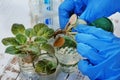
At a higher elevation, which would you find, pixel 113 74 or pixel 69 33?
pixel 69 33

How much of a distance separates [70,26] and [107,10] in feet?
0.83

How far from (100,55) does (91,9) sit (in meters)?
0.30

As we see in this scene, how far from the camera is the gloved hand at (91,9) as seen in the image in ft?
3.20

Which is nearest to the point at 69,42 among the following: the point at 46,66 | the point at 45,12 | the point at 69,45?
the point at 69,45

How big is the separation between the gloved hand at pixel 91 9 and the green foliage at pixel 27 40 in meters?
0.27

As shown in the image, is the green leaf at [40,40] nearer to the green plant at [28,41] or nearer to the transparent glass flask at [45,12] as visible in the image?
the green plant at [28,41]

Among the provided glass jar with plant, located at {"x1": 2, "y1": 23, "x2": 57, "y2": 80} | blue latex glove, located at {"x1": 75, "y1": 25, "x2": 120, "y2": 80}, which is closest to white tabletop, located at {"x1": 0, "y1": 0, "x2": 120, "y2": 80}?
glass jar with plant, located at {"x1": 2, "y1": 23, "x2": 57, "y2": 80}

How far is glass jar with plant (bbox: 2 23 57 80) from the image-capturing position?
0.69 metres

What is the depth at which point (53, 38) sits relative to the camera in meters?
0.77

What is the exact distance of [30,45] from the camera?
0.69 meters

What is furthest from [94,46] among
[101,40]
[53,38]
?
[53,38]

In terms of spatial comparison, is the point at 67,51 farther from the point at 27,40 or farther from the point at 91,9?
the point at 91,9

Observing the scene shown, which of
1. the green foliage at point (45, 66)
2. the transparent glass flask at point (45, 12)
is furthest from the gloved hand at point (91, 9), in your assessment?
the green foliage at point (45, 66)

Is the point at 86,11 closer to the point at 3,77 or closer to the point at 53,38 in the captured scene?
the point at 53,38
